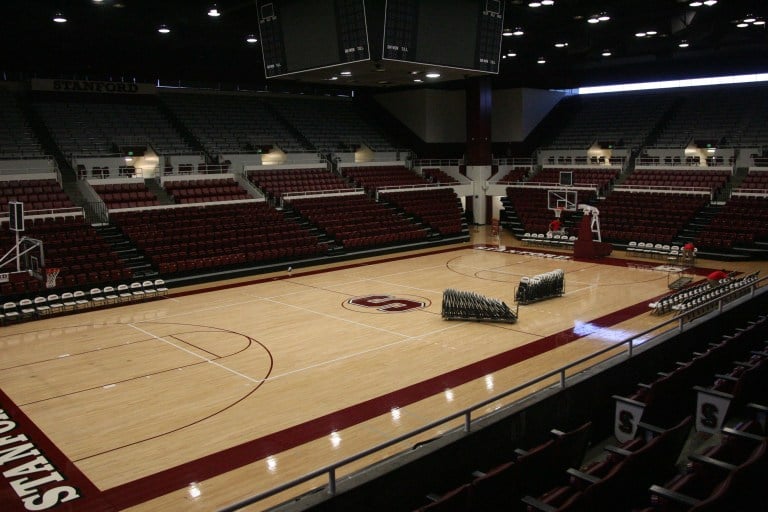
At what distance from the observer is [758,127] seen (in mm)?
29828

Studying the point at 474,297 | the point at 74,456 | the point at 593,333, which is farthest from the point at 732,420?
the point at 74,456

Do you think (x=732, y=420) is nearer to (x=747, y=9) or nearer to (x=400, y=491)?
(x=400, y=491)

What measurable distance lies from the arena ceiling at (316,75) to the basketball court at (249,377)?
6821 mm

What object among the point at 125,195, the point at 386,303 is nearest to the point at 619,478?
the point at 386,303

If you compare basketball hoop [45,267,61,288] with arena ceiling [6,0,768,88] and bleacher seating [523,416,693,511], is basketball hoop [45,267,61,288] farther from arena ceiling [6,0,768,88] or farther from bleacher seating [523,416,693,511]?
bleacher seating [523,416,693,511]

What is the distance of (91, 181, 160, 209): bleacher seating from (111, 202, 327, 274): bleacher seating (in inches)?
30.7

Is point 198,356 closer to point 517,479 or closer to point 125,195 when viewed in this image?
point 517,479

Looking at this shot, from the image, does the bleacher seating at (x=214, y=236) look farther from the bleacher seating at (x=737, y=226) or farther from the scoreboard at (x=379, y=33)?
the bleacher seating at (x=737, y=226)

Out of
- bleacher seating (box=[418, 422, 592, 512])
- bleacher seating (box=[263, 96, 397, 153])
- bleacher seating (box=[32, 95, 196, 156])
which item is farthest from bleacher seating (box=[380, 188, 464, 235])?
bleacher seating (box=[418, 422, 592, 512])

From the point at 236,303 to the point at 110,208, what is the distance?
8.20 m

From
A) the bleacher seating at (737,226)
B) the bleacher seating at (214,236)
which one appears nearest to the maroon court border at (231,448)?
the bleacher seating at (214,236)

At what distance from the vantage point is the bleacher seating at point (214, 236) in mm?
19875

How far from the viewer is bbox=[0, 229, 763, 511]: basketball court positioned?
295 inches

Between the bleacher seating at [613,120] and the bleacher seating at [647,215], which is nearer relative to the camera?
the bleacher seating at [647,215]
